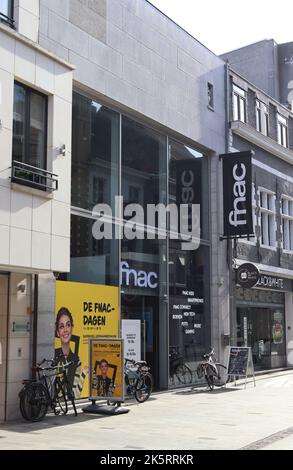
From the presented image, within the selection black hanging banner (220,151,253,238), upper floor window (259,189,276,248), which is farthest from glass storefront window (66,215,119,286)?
upper floor window (259,189,276,248)

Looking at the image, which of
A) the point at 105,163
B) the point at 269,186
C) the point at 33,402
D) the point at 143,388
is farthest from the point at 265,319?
the point at 33,402

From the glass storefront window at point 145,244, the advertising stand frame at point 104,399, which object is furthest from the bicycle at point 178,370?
the advertising stand frame at point 104,399

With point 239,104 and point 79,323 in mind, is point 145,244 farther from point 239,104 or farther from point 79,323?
point 239,104

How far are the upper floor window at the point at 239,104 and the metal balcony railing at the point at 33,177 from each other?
10998mm

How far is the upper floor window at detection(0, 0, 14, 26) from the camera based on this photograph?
37.7ft

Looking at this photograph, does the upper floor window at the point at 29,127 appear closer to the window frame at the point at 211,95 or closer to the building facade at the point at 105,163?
the building facade at the point at 105,163

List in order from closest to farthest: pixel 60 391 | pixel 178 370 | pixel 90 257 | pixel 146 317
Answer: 1. pixel 60 391
2. pixel 90 257
3. pixel 146 317
4. pixel 178 370

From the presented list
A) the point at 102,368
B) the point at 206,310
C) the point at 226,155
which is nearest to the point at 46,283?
the point at 102,368

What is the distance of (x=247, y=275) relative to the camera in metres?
19.6

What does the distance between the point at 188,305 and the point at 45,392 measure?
717 centimetres

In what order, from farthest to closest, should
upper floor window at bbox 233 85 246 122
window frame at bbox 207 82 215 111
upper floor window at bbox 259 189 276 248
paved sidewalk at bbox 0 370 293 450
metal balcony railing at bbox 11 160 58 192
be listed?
upper floor window at bbox 259 189 276 248 → upper floor window at bbox 233 85 246 122 → window frame at bbox 207 82 215 111 → metal balcony railing at bbox 11 160 58 192 → paved sidewalk at bbox 0 370 293 450

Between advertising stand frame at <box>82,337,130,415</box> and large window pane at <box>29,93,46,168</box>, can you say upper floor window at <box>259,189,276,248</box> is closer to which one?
advertising stand frame at <box>82,337,130,415</box>

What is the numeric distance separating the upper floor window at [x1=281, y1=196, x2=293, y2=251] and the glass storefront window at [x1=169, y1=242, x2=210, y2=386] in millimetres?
7199

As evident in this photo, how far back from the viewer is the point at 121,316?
14.7 m
